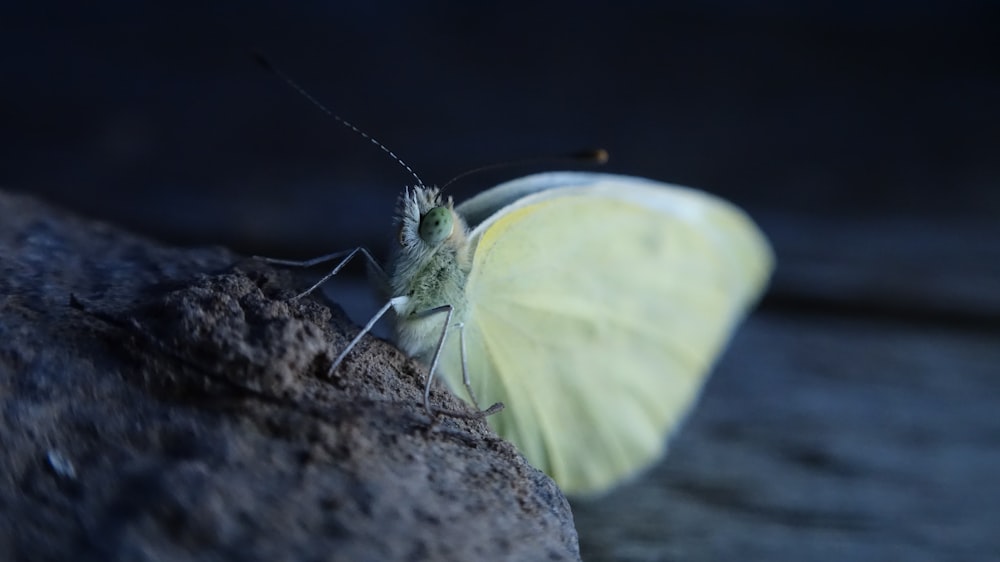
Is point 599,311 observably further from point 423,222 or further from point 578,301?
A: point 423,222

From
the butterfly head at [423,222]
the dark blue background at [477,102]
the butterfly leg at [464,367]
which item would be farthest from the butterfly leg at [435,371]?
the dark blue background at [477,102]

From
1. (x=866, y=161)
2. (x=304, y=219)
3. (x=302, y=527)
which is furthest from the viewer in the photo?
(x=866, y=161)

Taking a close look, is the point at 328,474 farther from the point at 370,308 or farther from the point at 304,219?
the point at 304,219

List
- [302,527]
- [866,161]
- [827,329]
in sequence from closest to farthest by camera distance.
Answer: [302,527] → [827,329] → [866,161]

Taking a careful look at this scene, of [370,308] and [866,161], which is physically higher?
[866,161]

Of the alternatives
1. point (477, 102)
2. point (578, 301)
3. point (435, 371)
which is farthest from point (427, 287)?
point (477, 102)

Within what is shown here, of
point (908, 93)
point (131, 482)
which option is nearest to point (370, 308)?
point (131, 482)
